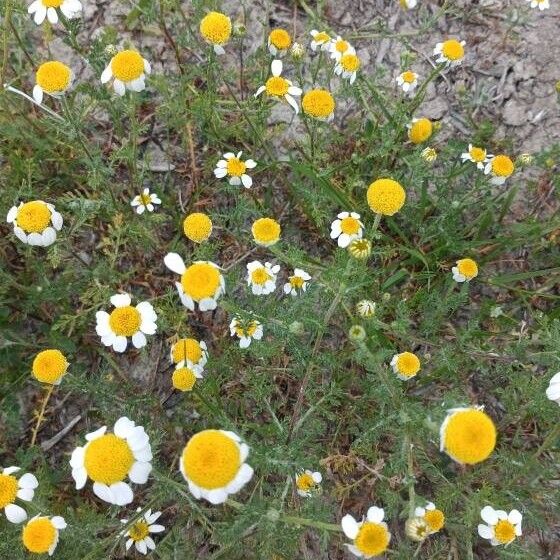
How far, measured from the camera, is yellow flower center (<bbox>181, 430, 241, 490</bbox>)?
179 centimetres

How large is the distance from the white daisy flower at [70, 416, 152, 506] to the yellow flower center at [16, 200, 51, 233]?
111cm

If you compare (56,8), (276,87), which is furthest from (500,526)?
(56,8)

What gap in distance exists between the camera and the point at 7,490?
7.57ft

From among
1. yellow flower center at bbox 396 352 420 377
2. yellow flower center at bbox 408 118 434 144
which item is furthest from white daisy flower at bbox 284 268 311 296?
yellow flower center at bbox 408 118 434 144

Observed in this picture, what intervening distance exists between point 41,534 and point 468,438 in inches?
63.8

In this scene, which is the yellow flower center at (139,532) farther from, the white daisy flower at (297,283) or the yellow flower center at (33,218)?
the yellow flower center at (33,218)

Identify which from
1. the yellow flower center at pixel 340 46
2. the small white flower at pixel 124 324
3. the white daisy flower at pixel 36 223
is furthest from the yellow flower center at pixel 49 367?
the yellow flower center at pixel 340 46

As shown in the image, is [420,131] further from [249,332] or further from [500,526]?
[500,526]

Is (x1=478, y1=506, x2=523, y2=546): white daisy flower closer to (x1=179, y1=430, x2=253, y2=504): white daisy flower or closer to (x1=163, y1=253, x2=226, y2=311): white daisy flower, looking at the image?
(x1=179, y1=430, x2=253, y2=504): white daisy flower

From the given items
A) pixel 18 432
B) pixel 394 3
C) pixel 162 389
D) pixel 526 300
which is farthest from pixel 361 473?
pixel 394 3

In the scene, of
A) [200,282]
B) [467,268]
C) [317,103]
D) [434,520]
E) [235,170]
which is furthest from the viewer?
[235,170]

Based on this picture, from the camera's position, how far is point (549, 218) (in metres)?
3.67

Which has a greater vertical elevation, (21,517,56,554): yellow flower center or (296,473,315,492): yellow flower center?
(21,517,56,554): yellow flower center

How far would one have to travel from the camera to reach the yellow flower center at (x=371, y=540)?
2.03 meters
